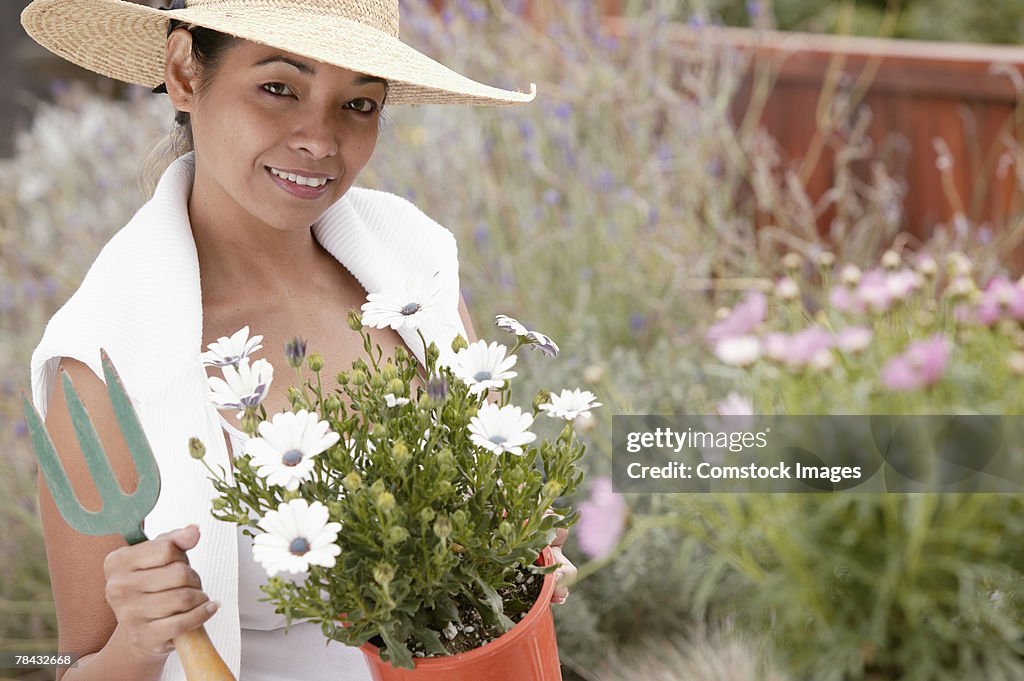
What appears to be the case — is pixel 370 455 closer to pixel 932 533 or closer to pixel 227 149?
pixel 227 149

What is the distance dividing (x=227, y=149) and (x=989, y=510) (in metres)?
1.53

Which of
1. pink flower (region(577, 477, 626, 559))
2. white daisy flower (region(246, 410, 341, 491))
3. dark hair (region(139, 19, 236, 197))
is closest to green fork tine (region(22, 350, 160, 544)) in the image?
white daisy flower (region(246, 410, 341, 491))

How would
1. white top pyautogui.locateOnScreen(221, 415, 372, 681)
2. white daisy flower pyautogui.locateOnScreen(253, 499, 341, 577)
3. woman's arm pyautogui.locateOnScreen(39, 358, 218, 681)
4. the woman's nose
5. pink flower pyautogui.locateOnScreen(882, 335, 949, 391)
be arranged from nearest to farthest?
white daisy flower pyautogui.locateOnScreen(253, 499, 341, 577) → woman's arm pyautogui.locateOnScreen(39, 358, 218, 681) → the woman's nose → white top pyautogui.locateOnScreen(221, 415, 372, 681) → pink flower pyautogui.locateOnScreen(882, 335, 949, 391)

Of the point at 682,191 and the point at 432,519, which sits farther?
the point at 682,191

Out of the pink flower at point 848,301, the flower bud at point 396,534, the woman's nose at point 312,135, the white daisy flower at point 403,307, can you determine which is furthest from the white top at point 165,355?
the pink flower at point 848,301


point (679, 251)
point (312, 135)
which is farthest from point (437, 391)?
point (679, 251)

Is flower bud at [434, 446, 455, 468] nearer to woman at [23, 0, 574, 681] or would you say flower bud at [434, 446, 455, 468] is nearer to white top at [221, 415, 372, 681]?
woman at [23, 0, 574, 681]

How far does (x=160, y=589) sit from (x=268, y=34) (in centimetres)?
62

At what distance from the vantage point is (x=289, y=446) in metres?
0.93

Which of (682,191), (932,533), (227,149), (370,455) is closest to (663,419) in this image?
(932,533)

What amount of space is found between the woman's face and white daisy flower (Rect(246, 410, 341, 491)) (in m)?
0.50

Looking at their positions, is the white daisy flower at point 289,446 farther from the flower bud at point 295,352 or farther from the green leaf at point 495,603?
the green leaf at point 495,603

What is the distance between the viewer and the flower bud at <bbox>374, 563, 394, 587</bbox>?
922 mm

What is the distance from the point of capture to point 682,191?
3.42 metres
